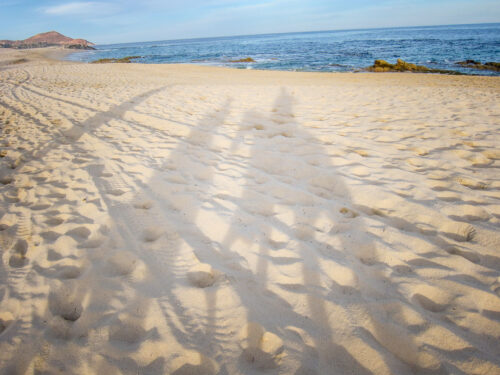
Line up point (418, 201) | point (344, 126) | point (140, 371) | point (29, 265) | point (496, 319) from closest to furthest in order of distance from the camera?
point (140, 371)
point (496, 319)
point (29, 265)
point (418, 201)
point (344, 126)

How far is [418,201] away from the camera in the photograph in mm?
2055

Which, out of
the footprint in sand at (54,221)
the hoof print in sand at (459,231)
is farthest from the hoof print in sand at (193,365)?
the hoof print in sand at (459,231)

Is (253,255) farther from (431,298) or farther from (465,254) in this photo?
(465,254)

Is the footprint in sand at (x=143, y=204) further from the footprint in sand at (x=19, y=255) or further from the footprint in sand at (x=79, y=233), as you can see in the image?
the footprint in sand at (x=19, y=255)

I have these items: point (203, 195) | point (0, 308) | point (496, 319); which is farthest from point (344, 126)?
point (0, 308)

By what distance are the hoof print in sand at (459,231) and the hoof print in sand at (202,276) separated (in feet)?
5.91

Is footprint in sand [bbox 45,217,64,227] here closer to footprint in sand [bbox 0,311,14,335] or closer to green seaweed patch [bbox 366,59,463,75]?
footprint in sand [bbox 0,311,14,335]

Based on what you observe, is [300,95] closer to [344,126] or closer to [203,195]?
[344,126]

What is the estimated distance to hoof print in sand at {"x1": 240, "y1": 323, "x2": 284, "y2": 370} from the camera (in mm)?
1087

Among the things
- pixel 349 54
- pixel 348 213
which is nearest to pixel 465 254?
pixel 348 213

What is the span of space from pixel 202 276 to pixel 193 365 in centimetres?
48

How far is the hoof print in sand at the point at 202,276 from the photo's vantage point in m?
1.44

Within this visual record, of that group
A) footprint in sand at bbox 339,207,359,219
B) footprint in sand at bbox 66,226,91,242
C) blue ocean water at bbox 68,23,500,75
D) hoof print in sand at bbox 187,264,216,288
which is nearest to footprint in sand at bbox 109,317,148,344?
hoof print in sand at bbox 187,264,216,288

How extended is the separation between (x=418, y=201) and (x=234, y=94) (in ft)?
19.3
